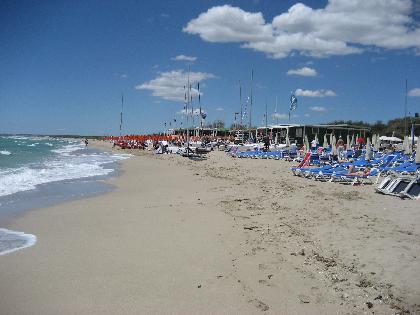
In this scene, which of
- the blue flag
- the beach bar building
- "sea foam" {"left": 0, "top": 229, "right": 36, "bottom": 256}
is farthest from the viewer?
the beach bar building

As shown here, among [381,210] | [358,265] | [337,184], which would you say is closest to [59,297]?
[358,265]

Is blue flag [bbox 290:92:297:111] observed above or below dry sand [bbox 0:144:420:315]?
above

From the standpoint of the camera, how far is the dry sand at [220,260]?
402cm

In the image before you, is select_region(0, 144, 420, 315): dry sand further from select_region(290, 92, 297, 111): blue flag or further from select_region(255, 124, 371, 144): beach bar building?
Result: select_region(255, 124, 371, 144): beach bar building

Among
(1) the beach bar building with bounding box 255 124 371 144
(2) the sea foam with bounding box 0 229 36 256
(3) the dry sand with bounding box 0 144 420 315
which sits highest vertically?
(1) the beach bar building with bounding box 255 124 371 144

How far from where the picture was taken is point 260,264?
16.9 ft

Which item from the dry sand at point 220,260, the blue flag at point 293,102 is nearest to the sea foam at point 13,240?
the dry sand at point 220,260

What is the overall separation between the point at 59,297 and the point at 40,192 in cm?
A: 906

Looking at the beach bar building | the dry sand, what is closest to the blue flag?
the beach bar building

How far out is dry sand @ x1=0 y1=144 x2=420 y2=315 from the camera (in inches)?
158

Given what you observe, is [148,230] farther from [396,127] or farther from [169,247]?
[396,127]

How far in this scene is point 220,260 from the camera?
537 centimetres

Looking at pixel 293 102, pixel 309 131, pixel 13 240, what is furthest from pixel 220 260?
pixel 309 131

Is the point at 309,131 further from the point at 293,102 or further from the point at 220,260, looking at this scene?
the point at 220,260
